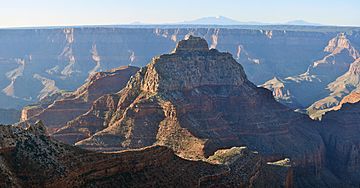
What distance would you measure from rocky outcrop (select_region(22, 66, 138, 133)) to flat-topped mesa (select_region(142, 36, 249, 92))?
744 inches

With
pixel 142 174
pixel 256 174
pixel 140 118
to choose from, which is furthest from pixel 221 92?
pixel 142 174

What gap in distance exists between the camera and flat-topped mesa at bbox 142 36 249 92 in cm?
9669

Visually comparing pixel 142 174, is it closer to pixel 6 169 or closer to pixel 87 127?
pixel 6 169

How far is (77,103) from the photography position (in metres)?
115

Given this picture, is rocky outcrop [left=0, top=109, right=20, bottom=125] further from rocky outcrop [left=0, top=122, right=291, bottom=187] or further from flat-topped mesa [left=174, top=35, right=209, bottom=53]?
rocky outcrop [left=0, top=122, right=291, bottom=187]

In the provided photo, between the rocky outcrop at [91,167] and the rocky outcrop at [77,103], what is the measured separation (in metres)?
52.8

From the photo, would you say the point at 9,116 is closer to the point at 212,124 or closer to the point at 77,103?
the point at 77,103

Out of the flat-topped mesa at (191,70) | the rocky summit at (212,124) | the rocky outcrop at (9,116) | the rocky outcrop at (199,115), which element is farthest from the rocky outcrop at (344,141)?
the rocky outcrop at (9,116)

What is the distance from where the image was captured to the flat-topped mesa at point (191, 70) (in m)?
96.7

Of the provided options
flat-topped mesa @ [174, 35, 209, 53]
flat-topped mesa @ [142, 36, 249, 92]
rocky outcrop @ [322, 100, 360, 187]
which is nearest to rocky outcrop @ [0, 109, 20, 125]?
flat-topped mesa @ [142, 36, 249, 92]

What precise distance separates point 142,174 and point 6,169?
49.1 feet

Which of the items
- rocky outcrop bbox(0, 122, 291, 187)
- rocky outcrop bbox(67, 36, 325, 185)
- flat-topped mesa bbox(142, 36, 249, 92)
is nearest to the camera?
rocky outcrop bbox(0, 122, 291, 187)

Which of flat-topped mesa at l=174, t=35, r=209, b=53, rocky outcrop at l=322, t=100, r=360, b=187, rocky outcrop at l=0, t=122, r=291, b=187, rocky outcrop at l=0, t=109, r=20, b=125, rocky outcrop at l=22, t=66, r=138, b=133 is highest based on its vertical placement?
flat-topped mesa at l=174, t=35, r=209, b=53

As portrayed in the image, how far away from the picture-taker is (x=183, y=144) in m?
84.0
